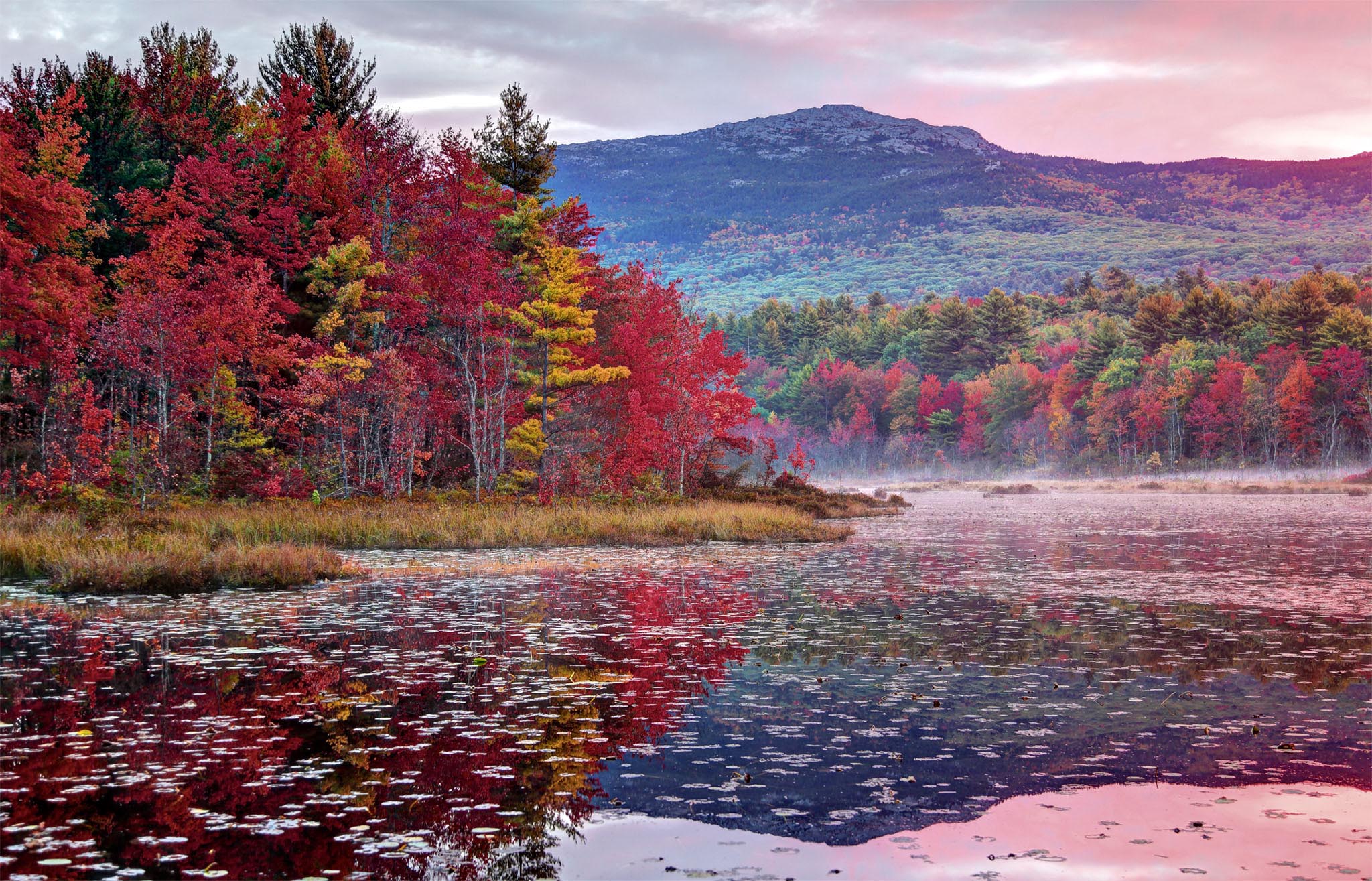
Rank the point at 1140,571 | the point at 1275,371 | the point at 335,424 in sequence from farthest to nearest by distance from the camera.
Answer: the point at 1275,371 < the point at 335,424 < the point at 1140,571

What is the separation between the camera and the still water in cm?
741

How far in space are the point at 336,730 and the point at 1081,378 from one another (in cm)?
11832

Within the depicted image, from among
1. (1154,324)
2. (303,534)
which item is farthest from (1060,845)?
(1154,324)

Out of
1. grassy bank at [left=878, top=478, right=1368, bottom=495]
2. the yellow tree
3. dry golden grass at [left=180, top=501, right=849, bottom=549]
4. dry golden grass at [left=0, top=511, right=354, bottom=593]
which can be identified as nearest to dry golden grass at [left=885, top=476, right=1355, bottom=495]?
grassy bank at [left=878, top=478, right=1368, bottom=495]

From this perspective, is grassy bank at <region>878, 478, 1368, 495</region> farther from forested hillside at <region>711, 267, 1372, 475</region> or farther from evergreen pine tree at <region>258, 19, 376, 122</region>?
evergreen pine tree at <region>258, 19, 376, 122</region>

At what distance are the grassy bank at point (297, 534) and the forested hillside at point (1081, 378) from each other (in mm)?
32835

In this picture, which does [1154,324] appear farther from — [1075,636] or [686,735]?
[686,735]

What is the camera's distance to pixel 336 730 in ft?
34.0

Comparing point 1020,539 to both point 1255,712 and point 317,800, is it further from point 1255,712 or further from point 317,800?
point 317,800

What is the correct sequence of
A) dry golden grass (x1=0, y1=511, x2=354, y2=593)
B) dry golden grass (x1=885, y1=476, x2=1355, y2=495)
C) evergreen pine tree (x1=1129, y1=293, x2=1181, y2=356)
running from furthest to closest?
evergreen pine tree (x1=1129, y1=293, x2=1181, y2=356) < dry golden grass (x1=885, y1=476, x2=1355, y2=495) < dry golden grass (x1=0, y1=511, x2=354, y2=593)

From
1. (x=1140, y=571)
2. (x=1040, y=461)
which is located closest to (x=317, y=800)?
(x=1140, y=571)

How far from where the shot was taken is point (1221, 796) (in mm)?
8570

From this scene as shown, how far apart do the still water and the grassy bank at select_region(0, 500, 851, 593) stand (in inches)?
61.2

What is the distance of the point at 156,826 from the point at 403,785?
1.81 meters
